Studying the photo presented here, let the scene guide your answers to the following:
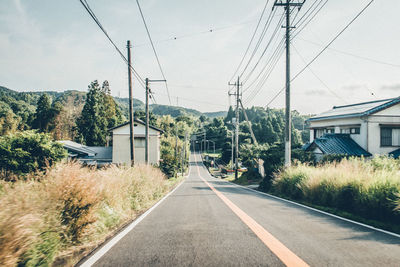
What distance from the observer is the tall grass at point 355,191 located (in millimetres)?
6285

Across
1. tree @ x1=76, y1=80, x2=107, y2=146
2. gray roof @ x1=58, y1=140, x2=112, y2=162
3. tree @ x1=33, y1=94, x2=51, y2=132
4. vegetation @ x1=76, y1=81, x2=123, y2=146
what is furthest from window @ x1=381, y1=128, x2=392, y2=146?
tree @ x1=33, y1=94, x2=51, y2=132

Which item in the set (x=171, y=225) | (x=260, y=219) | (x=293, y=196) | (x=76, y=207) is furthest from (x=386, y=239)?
(x=293, y=196)

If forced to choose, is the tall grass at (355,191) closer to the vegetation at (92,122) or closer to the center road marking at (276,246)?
the center road marking at (276,246)

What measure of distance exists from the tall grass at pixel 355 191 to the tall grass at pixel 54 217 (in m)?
6.86

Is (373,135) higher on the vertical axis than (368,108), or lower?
lower

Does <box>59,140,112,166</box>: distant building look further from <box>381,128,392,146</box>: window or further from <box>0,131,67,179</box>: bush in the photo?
<box>381,128,392,146</box>: window

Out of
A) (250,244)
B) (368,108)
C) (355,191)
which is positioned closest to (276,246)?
(250,244)

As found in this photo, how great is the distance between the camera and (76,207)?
429cm

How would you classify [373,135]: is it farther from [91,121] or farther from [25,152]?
[91,121]

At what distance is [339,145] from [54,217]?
24842mm

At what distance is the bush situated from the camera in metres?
16.5

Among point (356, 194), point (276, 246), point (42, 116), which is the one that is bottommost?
point (356, 194)

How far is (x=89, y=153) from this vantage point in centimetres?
3381

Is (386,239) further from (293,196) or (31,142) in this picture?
(31,142)
